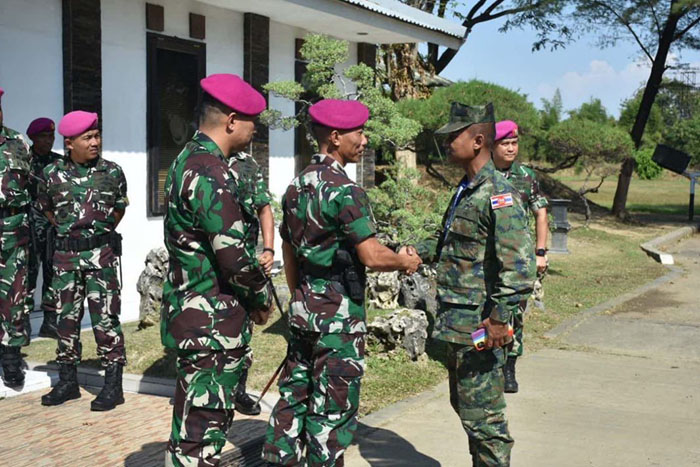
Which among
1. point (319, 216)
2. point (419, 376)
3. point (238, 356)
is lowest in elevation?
point (419, 376)

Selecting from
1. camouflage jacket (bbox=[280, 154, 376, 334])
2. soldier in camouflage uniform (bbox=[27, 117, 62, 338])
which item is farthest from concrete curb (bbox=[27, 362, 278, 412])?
camouflage jacket (bbox=[280, 154, 376, 334])

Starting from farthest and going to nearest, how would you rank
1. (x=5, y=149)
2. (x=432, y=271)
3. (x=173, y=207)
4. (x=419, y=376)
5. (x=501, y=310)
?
(x=432, y=271), (x=419, y=376), (x=5, y=149), (x=501, y=310), (x=173, y=207)

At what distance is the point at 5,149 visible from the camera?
629 centimetres

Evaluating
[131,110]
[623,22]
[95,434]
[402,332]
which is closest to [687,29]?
[623,22]

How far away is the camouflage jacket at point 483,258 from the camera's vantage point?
397cm

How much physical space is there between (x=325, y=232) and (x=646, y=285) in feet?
30.9

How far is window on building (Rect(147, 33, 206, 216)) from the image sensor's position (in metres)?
9.73

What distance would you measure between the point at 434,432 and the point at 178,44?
6257 millimetres

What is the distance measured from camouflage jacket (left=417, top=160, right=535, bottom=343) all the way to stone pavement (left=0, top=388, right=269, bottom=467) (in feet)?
5.34

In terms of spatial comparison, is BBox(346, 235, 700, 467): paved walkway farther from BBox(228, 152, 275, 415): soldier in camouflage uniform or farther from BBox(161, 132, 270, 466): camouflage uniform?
BBox(161, 132, 270, 466): camouflage uniform

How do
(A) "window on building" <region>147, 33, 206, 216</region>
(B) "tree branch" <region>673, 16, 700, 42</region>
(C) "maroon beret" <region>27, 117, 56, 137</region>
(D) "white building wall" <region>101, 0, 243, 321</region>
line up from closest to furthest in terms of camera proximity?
(C) "maroon beret" <region>27, 117, 56, 137</region> < (D) "white building wall" <region>101, 0, 243, 321</region> < (A) "window on building" <region>147, 33, 206, 216</region> < (B) "tree branch" <region>673, 16, 700, 42</region>

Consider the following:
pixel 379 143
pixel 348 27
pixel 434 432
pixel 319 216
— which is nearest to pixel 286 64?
pixel 348 27

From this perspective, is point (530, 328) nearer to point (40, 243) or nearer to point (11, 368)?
point (40, 243)

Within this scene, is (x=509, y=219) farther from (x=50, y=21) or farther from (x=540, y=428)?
(x=50, y=21)
